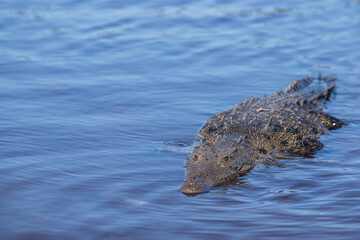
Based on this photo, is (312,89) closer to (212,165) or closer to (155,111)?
(155,111)

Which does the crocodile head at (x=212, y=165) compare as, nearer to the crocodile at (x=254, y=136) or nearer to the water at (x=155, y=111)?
the crocodile at (x=254, y=136)

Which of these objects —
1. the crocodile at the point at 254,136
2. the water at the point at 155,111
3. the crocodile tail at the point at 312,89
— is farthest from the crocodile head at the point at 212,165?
the crocodile tail at the point at 312,89

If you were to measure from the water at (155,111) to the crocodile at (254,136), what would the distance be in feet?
0.62

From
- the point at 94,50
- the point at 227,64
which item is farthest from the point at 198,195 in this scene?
the point at 94,50

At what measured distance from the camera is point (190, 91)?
974 cm

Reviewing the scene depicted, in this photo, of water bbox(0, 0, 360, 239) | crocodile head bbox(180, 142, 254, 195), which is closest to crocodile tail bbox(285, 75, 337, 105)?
water bbox(0, 0, 360, 239)

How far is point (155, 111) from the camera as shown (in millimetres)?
8734

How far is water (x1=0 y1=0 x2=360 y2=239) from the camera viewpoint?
17.8 feet

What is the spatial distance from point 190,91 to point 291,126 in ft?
8.10

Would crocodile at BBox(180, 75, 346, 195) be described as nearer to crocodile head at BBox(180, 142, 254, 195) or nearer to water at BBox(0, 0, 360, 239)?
crocodile head at BBox(180, 142, 254, 195)

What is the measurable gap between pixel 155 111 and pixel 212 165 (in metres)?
2.48

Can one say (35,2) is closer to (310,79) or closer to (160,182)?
(310,79)

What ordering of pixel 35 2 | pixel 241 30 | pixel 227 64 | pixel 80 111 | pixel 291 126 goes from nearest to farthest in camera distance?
pixel 291 126 → pixel 80 111 → pixel 227 64 → pixel 241 30 → pixel 35 2

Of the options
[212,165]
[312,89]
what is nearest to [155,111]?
[212,165]
